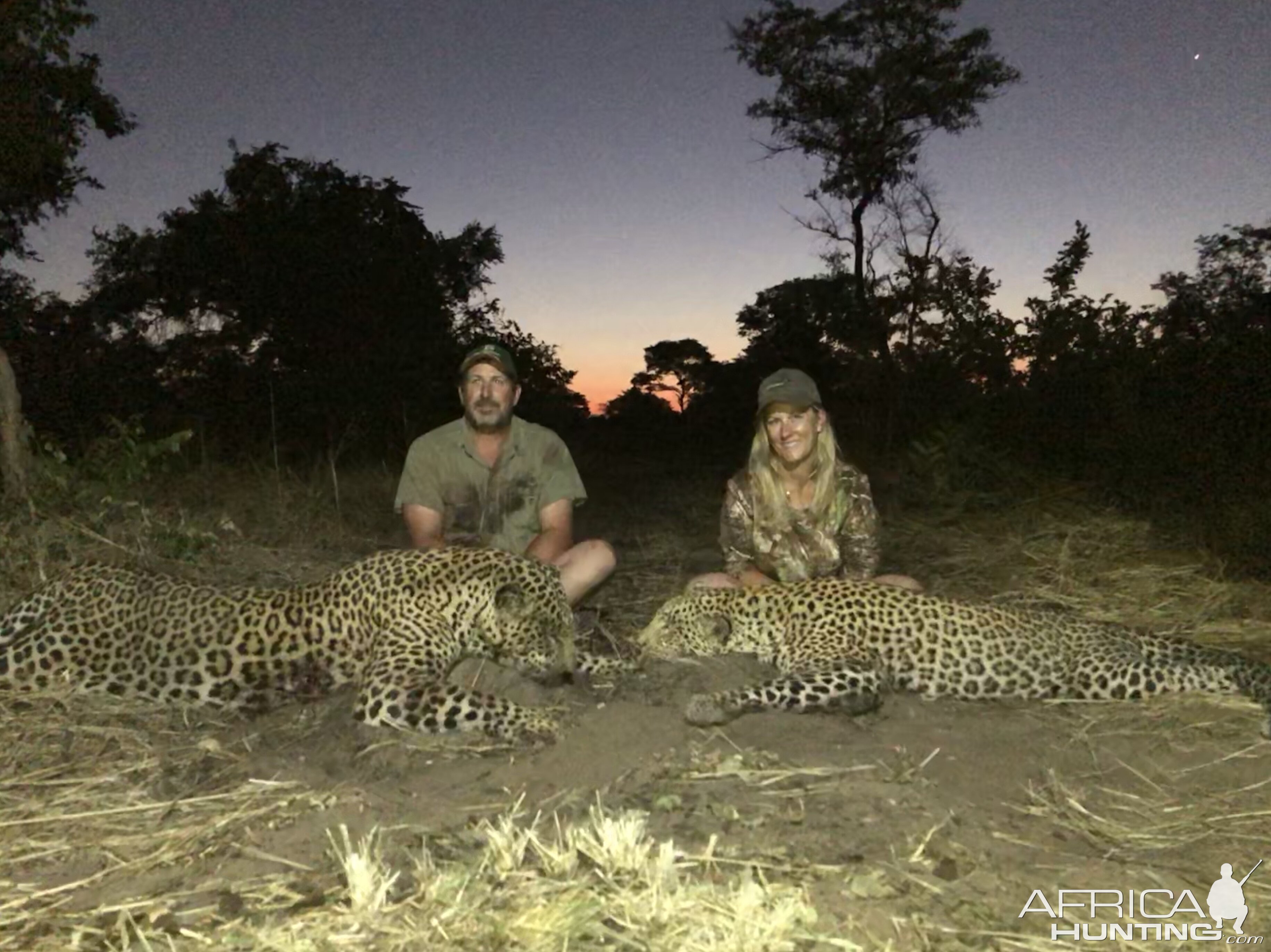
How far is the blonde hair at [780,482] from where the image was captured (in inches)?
215

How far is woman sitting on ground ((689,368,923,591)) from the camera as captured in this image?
534 centimetres

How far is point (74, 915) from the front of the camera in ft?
8.48

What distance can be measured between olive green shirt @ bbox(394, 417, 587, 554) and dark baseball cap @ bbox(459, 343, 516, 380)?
1.08 feet

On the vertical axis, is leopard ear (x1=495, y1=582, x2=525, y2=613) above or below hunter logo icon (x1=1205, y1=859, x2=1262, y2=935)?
above

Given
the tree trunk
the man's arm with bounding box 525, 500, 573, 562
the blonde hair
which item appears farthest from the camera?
the tree trunk

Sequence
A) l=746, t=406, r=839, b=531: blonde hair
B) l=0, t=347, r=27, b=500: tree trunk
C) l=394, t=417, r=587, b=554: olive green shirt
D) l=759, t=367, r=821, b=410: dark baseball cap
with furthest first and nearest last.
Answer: l=0, t=347, r=27, b=500: tree trunk → l=394, t=417, r=587, b=554: olive green shirt → l=746, t=406, r=839, b=531: blonde hair → l=759, t=367, r=821, b=410: dark baseball cap

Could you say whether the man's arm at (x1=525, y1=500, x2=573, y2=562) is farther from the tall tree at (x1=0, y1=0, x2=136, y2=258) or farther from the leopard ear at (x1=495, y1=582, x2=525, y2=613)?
the tall tree at (x1=0, y1=0, x2=136, y2=258)

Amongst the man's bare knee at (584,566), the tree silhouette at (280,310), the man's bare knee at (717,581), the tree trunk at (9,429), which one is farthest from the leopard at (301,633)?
the tree silhouette at (280,310)

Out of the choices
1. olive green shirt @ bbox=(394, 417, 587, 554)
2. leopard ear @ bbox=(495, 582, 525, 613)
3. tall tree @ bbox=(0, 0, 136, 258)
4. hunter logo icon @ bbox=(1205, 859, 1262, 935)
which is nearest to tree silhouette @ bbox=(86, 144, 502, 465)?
tall tree @ bbox=(0, 0, 136, 258)

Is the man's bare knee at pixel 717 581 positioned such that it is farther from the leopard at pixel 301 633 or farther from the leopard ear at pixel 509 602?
the leopard ear at pixel 509 602

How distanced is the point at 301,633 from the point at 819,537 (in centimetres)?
274

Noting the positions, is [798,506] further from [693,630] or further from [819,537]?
[693,630]

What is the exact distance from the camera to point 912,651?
15.2 feet

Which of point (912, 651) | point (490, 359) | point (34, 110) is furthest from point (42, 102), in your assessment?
point (912, 651)
